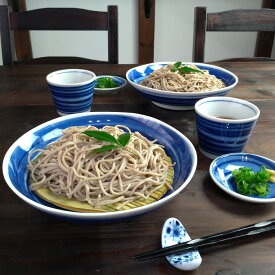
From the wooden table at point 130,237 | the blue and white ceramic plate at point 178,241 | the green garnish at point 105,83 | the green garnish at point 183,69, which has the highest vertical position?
the green garnish at point 183,69

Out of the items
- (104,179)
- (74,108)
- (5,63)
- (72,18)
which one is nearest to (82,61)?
(72,18)

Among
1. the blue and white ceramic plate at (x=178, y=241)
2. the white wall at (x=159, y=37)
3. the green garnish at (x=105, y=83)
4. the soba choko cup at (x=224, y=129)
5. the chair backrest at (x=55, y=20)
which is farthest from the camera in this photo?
the white wall at (x=159, y=37)

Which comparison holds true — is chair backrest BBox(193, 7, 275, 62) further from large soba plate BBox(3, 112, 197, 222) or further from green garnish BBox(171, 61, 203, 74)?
large soba plate BBox(3, 112, 197, 222)

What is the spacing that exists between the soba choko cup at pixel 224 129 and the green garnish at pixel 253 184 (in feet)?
0.44

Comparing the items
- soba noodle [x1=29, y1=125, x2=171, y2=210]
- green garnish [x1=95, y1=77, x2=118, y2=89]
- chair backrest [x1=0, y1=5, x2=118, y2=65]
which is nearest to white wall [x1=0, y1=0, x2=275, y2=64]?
chair backrest [x1=0, y1=5, x2=118, y2=65]

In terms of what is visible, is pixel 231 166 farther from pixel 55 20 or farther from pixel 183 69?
pixel 55 20

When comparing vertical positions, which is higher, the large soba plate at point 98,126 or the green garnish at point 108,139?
the green garnish at point 108,139

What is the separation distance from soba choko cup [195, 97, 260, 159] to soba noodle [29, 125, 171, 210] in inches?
5.9

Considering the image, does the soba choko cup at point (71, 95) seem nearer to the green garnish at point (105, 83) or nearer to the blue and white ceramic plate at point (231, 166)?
the green garnish at point (105, 83)

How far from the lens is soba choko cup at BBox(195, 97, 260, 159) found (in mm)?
814

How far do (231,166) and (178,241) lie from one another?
0.98ft

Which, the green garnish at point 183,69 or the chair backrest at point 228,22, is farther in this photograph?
the chair backrest at point 228,22

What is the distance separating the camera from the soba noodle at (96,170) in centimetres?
67

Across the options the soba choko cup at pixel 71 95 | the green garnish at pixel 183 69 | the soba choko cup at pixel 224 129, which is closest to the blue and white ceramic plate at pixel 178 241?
the soba choko cup at pixel 224 129
